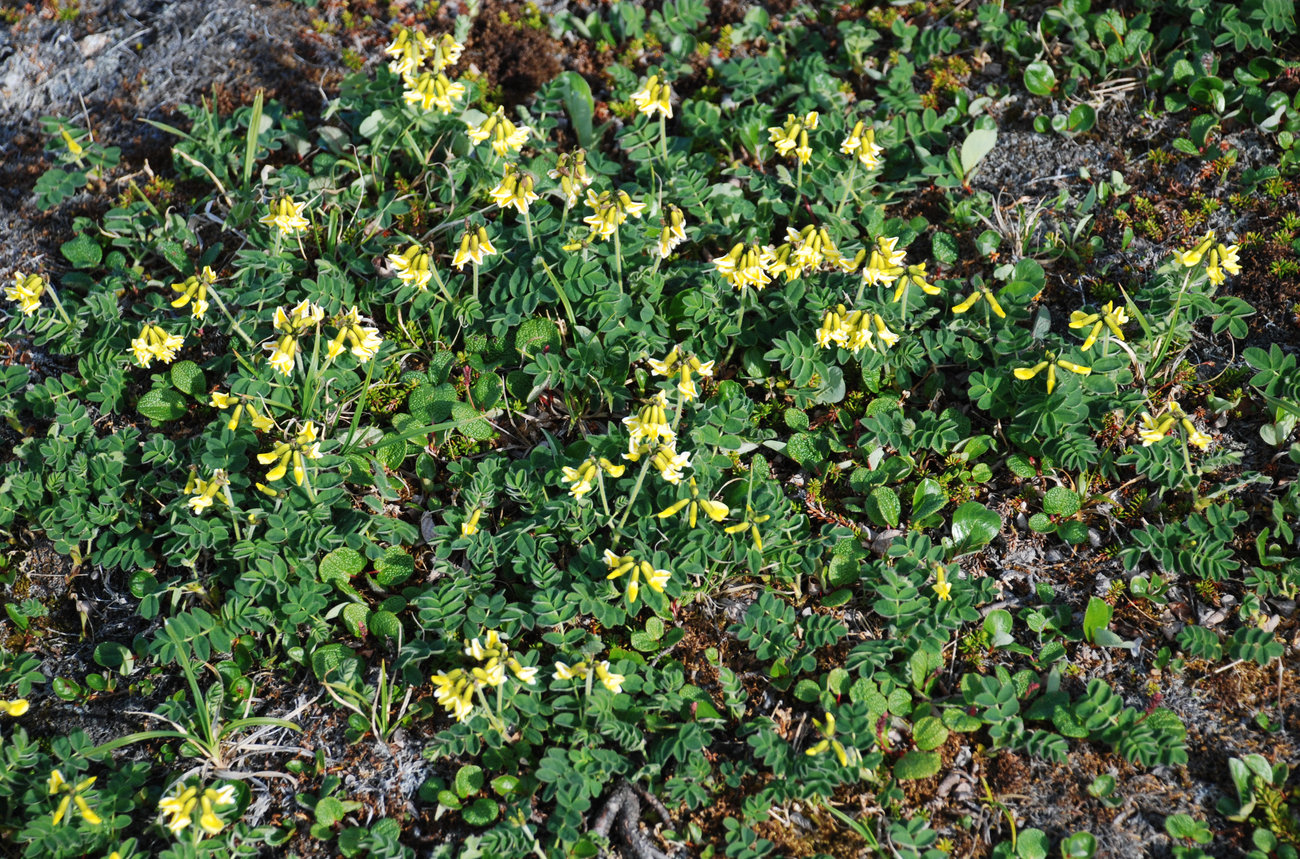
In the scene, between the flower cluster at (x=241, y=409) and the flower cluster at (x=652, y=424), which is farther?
the flower cluster at (x=241, y=409)

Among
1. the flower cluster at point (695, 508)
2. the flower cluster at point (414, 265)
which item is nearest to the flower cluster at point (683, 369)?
the flower cluster at point (695, 508)

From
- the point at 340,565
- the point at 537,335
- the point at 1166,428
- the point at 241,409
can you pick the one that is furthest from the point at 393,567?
the point at 1166,428

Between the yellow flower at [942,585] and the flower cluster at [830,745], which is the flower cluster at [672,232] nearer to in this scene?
the yellow flower at [942,585]

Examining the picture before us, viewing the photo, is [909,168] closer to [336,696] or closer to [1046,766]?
[1046,766]

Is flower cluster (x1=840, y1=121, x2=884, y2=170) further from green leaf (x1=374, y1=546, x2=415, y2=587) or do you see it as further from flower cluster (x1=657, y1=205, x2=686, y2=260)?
green leaf (x1=374, y1=546, x2=415, y2=587)

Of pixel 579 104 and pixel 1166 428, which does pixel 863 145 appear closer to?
pixel 579 104
